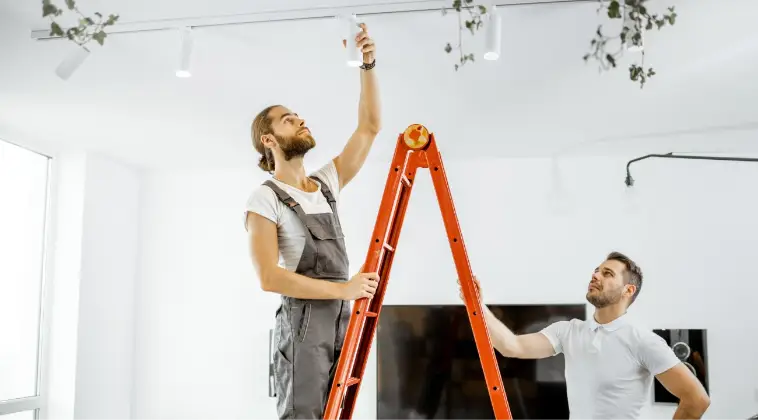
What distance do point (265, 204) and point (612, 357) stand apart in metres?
1.81

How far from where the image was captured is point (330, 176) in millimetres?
2457

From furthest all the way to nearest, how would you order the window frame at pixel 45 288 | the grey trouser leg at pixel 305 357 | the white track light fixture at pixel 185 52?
the window frame at pixel 45 288, the white track light fixture at pixel 185 52, the grey trouser leg at pixel 305 357

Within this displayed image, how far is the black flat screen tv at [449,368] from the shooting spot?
18.7 ft

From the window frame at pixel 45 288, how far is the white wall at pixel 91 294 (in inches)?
1.1

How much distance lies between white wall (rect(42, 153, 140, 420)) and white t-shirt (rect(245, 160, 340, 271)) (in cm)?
378

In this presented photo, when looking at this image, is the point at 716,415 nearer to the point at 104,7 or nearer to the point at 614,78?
the point at 614,78

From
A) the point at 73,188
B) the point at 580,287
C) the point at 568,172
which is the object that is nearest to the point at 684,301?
the point at 580,287

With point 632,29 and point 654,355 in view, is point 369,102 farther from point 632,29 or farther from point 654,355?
point 654,355

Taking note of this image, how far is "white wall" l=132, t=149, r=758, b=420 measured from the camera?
5.72 m

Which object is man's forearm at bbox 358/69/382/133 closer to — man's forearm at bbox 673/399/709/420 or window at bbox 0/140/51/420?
man's forearm at bbox 673/399/709/420

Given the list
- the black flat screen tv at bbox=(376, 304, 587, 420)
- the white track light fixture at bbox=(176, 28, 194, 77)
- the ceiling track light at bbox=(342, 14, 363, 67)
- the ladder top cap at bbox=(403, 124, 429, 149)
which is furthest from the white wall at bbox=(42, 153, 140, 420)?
the ladder top cap at bbox=(403, 124, 429, 149)

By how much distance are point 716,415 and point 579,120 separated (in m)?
2.58

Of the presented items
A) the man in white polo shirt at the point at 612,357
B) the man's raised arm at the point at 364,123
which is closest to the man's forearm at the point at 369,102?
the man's raised arm at the point at 364,123

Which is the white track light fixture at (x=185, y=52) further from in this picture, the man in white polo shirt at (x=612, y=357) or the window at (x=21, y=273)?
the window at (x=21, y=273)
